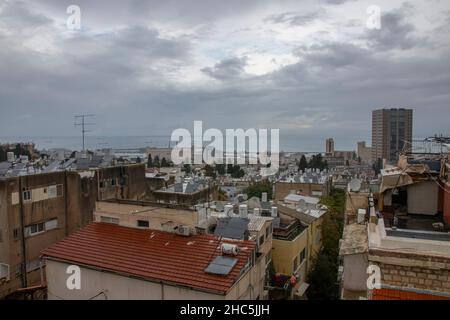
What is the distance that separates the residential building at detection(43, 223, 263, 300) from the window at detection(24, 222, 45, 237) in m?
4.69

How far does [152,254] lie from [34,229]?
7.86 metres

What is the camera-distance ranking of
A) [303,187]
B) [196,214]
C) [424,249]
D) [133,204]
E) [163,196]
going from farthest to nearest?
[303,187] < [163,196] < [133,204] < [196,214] < [424,249]

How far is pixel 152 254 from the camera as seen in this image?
29.3 feet

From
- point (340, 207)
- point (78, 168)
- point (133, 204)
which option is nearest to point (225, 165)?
point (340, 207)

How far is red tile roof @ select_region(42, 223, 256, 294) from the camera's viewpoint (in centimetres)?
787

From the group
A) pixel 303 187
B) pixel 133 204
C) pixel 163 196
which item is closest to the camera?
pixel 133 204

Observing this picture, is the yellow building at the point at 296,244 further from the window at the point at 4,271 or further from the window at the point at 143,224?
the window at the point at 4,271

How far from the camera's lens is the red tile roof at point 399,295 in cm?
522

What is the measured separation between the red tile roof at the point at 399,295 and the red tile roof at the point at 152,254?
3.10 m

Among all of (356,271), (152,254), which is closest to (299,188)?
(152,254)
